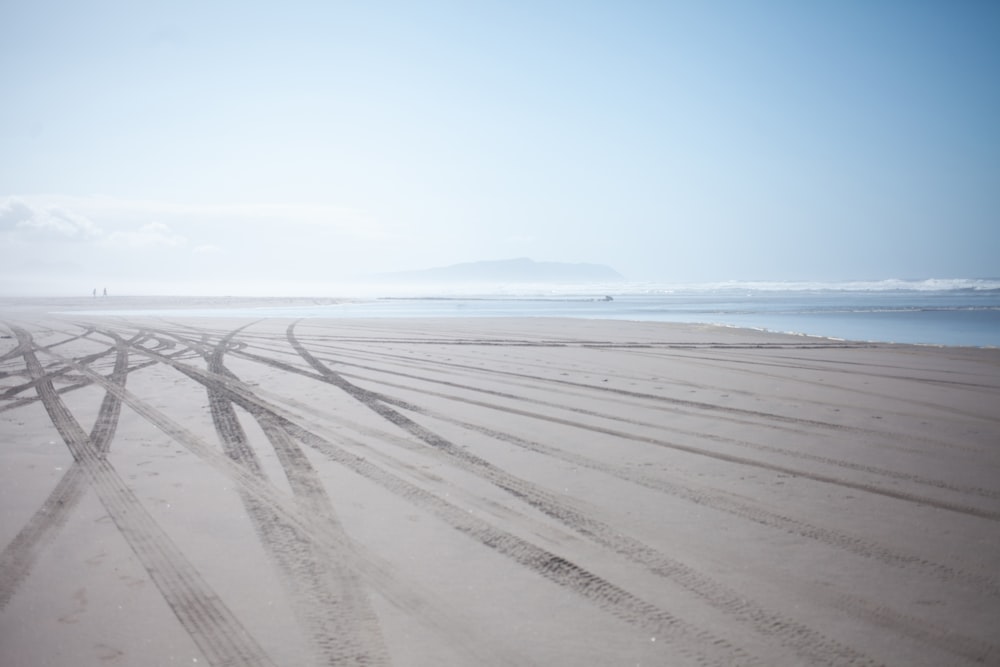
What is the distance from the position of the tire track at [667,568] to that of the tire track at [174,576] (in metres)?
2.15

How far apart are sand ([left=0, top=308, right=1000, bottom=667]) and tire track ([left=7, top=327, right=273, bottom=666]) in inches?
0.7

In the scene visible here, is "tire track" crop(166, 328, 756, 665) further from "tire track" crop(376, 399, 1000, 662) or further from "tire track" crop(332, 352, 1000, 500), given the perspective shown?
"tire track" crop(332, 352, 1000, 500)

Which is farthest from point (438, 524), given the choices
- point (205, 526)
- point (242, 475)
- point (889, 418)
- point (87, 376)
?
point (87, 376)

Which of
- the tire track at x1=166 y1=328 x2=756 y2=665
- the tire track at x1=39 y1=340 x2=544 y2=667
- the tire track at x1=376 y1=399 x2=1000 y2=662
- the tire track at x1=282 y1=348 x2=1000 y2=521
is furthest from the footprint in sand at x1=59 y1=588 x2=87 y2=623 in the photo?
the tire track at x1=282 y1=348 x2=1000 y2=521

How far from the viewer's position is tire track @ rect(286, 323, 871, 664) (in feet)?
8.72

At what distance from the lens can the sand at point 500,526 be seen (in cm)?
273

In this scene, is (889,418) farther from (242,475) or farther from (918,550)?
(242,475)

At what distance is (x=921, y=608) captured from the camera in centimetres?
297

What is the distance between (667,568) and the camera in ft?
11.1

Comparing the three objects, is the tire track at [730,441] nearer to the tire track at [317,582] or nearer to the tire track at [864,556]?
the tire track at [864,556]

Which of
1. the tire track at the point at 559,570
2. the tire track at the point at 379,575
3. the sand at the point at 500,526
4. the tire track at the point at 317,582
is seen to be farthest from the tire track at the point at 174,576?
the tire track at the point at 559,570

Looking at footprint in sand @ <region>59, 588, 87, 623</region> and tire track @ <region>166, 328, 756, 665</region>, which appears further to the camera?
footprint in sand @ <region>59, 588, 87, 623</region>

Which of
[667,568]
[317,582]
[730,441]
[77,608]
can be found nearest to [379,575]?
[317,582]

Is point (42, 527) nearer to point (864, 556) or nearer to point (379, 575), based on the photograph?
point (379, 575)
